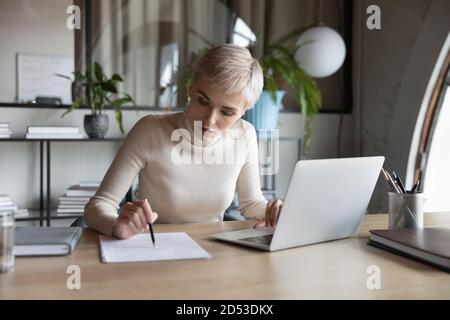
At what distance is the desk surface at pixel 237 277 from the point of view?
0.80 meters

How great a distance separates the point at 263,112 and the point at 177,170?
1.60 m

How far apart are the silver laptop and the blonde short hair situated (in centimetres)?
44

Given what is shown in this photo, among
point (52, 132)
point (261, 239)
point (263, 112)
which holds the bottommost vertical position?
point (261, 239)

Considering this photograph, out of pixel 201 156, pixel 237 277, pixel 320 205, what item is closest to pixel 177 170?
pixel 201 156

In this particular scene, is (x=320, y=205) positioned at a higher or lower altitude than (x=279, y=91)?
lower

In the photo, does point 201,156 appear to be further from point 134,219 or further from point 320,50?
point 320,50

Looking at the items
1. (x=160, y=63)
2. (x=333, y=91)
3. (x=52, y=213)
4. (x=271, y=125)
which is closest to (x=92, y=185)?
(x=52, y=213)

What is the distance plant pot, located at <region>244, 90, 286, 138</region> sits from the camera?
3.12m

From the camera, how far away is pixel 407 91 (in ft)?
10.4

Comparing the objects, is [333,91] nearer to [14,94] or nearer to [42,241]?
[14,94]

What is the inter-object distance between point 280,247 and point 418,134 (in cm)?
229

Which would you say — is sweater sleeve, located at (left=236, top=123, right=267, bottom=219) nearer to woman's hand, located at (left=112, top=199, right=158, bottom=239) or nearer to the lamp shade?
woman's hand, located at (left=112, top=199, right=158, bottom=239)

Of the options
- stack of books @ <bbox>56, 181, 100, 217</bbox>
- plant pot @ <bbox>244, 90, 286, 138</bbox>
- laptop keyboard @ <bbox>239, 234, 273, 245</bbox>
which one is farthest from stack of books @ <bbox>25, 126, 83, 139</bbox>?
laptop keyboard @ <bbox>239, 234, 273, 245</bbox>

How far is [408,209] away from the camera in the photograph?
1.27 m
